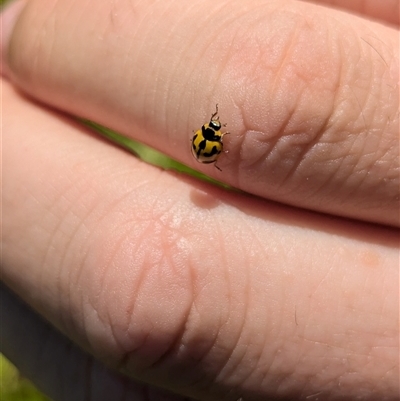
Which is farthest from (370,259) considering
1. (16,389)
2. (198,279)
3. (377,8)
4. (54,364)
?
(16,389)

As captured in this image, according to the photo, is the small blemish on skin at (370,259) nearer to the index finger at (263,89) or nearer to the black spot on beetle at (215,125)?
the index finger at (263,89)

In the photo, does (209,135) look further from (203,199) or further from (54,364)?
(54,364)

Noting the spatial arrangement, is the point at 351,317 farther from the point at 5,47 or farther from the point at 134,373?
the point at 5,47

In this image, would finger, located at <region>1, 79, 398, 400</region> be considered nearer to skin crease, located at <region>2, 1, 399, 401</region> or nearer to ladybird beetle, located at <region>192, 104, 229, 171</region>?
skin crease, located at <region>2, 1, 399, 401</region>

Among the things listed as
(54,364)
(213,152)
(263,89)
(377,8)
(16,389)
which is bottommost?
(16,389)

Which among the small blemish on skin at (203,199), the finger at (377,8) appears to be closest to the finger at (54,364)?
the small blemish on skin at (203,199)

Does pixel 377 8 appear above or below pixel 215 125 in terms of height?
above

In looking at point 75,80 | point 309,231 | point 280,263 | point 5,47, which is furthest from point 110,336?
point 5,47
